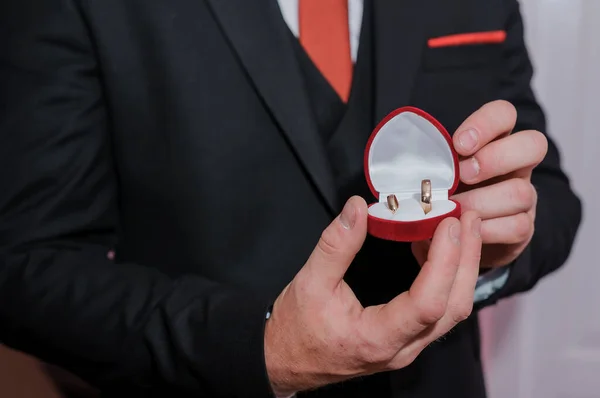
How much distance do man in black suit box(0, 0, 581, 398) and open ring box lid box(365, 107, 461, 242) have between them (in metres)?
0.02

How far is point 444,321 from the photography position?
59 centimetres

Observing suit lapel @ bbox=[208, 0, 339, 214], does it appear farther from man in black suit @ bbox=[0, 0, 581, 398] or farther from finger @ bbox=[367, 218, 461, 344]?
finger @ bbox=[367, 218, 461, 344]

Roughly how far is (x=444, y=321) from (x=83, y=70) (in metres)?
0.49

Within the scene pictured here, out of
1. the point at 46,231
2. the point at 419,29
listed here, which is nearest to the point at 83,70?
the point at 46,231

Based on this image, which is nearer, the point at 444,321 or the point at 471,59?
the point at 444,321

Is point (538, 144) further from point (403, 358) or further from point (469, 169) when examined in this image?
point (403, 358)

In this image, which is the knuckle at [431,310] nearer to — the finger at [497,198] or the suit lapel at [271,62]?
the finger at [497,198]

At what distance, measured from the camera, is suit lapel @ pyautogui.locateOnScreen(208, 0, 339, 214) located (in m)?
0.73

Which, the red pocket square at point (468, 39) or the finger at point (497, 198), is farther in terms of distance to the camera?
the red pocket square at point (468, 39)

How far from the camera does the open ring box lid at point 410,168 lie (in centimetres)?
58

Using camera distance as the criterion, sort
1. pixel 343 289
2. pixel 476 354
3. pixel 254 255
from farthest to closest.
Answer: pixel 476 354
pixel 254 255
pixel 343 289

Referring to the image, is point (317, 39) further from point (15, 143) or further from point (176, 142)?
point (15, 143)

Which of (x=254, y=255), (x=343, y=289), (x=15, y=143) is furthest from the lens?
(x=254, y=255)

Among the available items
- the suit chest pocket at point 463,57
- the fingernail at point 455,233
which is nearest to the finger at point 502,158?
the fingernail at point 455,233
